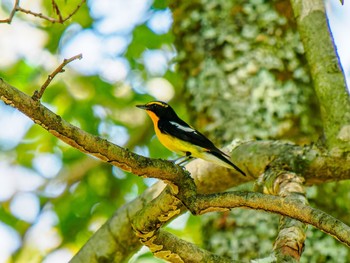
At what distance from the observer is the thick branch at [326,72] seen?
161 inches

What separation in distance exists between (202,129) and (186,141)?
3.96ft

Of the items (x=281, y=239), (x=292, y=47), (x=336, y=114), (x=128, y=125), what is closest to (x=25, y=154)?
(x=128, y=125)

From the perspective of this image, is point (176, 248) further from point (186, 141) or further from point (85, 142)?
point (186, 141)

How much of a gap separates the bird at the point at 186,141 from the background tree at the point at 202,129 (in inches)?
5.3

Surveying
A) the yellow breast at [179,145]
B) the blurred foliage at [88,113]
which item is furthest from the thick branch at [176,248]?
the blurred foliage at [88,113]

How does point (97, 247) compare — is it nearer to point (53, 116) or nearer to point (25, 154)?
point (53, 116)

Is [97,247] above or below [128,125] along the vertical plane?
below

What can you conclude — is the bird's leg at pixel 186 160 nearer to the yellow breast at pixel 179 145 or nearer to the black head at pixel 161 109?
the yellow breast at pixel 179 145

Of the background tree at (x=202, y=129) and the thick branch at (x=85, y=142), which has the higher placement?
the background tree at (x=202, y=129)

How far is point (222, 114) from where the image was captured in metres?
5.57

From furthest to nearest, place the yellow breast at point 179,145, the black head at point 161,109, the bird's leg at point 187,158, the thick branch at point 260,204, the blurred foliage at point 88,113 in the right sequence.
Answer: the blurred foliage at point 88,113 < the black head at point 161,109 < the bird's leg at point 187,158 < the yellow breast at point 179,145 < the thick branch at point 260,204

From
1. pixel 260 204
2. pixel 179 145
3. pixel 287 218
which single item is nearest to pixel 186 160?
pixel 179 145

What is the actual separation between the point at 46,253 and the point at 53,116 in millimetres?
4395

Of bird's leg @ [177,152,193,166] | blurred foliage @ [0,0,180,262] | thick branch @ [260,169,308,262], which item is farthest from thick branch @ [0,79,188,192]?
blurred foliage @ [0,0,180,262]
